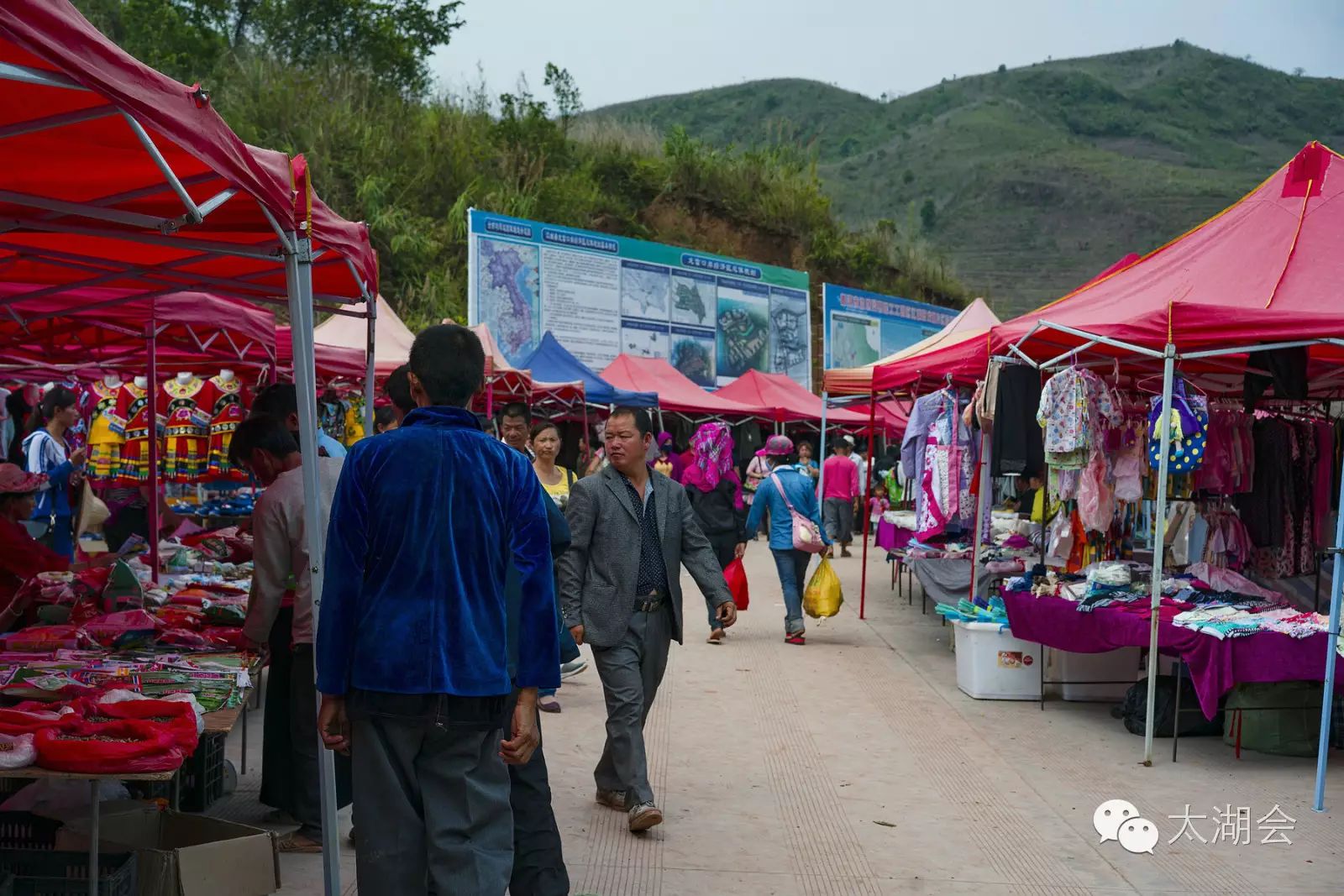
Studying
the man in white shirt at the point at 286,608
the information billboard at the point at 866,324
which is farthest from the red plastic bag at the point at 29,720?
the information billboard at the point at 866,324

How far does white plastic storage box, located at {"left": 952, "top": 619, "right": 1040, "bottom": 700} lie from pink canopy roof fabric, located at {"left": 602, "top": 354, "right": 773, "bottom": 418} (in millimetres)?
12001

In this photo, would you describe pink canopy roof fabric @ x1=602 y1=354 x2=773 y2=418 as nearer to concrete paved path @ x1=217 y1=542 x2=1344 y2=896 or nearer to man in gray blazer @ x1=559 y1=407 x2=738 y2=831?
concrete paved path @ x1=217 y1=542 x2=1344 y2=896

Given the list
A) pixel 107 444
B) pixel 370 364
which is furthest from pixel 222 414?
pixel 370 364

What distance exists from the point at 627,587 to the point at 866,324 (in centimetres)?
2740

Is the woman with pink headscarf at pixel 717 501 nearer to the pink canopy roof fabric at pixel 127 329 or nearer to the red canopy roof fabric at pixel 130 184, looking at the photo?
the red canopy roof fabric at pixel 130 184

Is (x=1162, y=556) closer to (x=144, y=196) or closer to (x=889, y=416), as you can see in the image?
(x=144, y=196)

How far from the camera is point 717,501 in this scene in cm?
1292

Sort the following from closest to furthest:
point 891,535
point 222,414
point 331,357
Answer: point 222,414, point 331,357, point 891,535

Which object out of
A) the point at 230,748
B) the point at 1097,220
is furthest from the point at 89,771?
the point at 1097,220

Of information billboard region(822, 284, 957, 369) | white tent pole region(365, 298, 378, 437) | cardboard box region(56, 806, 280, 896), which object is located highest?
information billboard region(822, 284, 957, 369)

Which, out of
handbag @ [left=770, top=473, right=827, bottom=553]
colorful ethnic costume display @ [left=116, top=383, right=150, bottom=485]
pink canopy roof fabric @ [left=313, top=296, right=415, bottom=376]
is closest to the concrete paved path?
handbag @ [left=770, top=473, right=827, bottom=553]

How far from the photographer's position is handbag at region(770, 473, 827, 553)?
11.7m

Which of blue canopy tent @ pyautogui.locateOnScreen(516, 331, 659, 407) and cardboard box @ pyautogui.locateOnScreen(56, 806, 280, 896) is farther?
blue canopy tent @ pyautogui.locateOnScreen(516, 331, 659, 407)

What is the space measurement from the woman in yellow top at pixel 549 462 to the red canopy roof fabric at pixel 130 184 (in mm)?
2101
